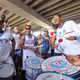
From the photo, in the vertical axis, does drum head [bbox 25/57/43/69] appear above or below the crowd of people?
below

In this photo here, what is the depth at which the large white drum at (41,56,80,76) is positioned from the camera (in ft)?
6.26

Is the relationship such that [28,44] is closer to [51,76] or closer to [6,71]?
[6,71]

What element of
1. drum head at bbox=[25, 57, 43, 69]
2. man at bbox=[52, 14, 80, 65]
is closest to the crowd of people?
man at bbox=[52, 14, 80, 65]

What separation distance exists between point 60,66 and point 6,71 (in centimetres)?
56

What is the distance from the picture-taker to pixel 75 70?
75.2 inches

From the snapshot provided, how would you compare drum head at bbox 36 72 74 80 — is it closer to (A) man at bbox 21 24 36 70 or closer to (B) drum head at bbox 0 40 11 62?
(B) drum head at bbox 0 40 11 62

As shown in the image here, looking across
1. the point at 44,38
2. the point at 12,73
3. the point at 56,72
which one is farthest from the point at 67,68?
the point at 44,38

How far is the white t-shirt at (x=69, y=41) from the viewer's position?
6.80ft

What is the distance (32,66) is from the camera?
8.20 feet

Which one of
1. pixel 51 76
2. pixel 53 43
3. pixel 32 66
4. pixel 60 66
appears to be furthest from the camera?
pixel 32 66

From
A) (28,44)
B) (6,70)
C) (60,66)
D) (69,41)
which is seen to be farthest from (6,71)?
(28,44)

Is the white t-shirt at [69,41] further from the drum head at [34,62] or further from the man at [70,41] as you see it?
the drum head at [34,62]

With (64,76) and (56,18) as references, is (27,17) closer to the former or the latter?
(56,18)

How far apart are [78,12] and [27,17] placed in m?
1.53
